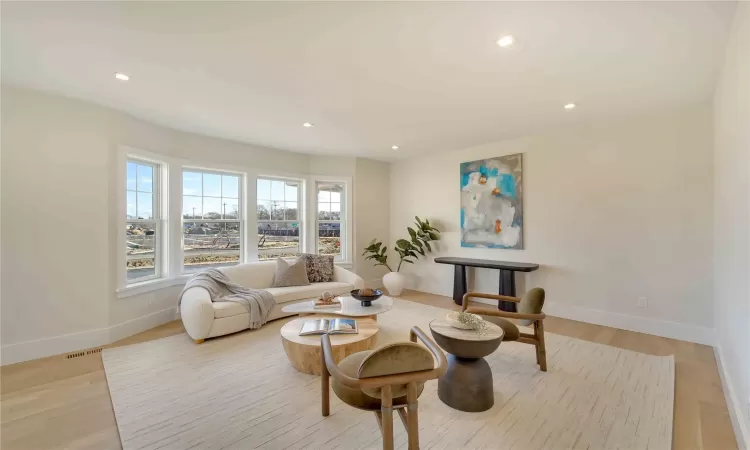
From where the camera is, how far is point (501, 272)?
476 centimetres

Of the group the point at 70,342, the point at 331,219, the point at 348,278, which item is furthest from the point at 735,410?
the point at 70,342

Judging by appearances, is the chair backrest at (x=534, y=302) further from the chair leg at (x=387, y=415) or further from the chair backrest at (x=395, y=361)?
the chair leg at (x=387, y=415)

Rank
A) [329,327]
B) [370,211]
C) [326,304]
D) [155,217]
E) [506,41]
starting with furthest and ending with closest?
[370,211], [155,217], [326,304], [329,327], [506,41]

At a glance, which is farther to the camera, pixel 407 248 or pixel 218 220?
pixel 407 248

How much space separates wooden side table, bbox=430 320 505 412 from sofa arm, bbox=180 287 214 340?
8.31ft

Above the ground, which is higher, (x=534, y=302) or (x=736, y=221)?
(x=736, y=221)

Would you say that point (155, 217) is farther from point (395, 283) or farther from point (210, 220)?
point (395, 283)

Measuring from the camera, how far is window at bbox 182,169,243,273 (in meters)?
4.74

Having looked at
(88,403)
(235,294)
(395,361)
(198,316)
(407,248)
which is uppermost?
(407,248)

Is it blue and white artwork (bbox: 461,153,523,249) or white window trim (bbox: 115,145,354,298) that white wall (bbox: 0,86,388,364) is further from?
blue and white artwork (bbox: 461,153,523,249)

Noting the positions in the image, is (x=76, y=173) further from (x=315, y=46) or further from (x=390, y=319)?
(x=390, y=319)

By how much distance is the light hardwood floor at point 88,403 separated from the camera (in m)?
1.97

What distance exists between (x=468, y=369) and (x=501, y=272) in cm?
279

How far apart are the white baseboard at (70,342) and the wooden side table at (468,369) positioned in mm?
3618
